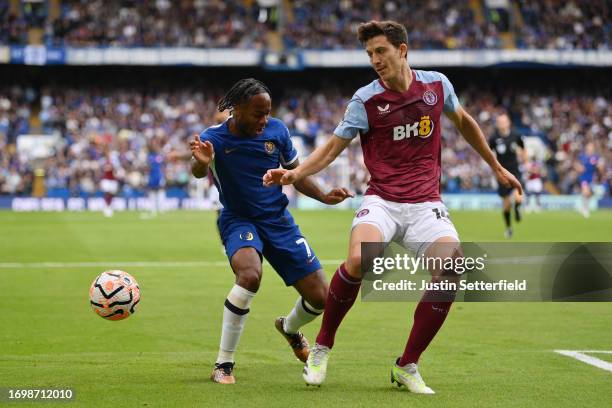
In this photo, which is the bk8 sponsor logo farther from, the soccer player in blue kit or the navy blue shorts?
the navy blue shorts

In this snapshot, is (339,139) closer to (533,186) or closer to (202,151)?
(202,151)

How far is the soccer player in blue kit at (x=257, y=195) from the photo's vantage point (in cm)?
741

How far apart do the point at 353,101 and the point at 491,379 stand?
2315 mm

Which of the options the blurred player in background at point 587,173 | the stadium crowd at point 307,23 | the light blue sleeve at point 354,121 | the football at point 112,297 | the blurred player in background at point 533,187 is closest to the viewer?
the light blue sleeve at point 354,121

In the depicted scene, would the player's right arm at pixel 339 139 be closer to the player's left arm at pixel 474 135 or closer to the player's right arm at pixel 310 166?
the player's right arm at pixel 310 166

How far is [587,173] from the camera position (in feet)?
126

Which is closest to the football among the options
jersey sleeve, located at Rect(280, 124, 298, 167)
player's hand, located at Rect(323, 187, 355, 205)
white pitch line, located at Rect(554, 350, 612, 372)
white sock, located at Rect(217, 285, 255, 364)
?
white sock, located at Rect(217, 285, 255, 364)

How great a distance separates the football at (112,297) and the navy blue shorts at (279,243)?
101 centimetres

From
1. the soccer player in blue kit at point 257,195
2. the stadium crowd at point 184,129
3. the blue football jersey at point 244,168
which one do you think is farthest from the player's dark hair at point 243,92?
the stadium crowd at point 184,129

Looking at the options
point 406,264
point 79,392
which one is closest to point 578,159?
point 406,264

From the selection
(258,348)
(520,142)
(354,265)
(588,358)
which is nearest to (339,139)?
(354,265)

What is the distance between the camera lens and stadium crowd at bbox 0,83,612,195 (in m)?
42.7

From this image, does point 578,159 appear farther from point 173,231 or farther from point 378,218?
point 378,218

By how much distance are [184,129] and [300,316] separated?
4018cm
